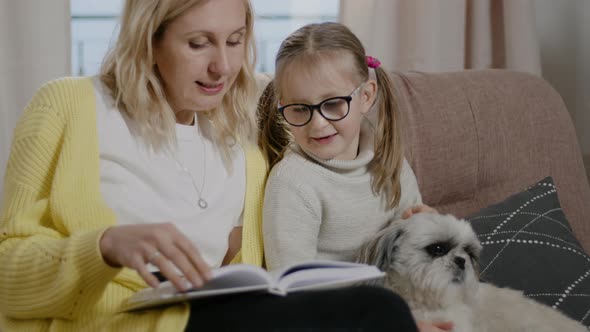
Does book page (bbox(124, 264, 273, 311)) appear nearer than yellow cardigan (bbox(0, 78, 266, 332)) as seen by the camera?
Yes

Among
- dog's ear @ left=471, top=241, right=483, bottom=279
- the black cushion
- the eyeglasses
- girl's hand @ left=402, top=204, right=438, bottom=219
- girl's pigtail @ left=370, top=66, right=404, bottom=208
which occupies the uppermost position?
the eyeglasses

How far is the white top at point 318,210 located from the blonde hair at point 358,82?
37 mm

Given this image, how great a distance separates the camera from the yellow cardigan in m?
1.31

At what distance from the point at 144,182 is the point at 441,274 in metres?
0.61

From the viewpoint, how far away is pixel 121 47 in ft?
5.30

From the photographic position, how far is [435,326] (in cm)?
151

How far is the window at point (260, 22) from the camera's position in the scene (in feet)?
9.37

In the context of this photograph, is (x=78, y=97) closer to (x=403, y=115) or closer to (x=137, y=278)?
(x=137, y=278)

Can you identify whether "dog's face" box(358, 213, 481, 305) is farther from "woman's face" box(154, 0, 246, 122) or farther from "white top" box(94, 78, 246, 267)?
"woman's face" box(154, 0, 246, 122)

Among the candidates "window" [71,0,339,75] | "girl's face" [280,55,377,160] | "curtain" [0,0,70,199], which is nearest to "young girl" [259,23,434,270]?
"girl's face" [280,55,377,160]

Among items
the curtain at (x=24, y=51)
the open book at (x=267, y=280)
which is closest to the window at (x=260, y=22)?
the curtain at (x=24, y=51)

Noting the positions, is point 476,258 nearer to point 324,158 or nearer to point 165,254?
point 324,158

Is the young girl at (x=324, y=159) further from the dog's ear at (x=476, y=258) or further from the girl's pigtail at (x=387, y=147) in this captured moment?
the dog's ear at (x=476, y=258)

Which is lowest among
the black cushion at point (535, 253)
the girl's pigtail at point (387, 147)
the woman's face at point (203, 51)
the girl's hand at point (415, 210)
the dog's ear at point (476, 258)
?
the black cushion at point (535, 253)
